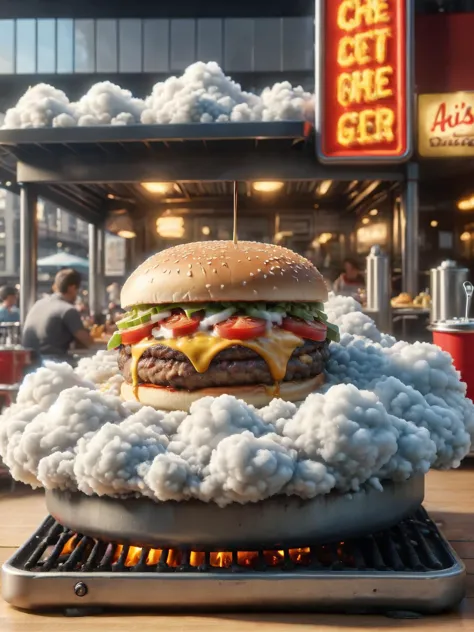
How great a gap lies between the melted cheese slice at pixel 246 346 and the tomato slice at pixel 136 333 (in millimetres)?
182

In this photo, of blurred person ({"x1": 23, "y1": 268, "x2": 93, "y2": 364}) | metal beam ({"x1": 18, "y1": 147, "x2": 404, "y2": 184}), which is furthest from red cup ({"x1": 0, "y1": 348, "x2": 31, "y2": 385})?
metal beam ({"x1": 18, "y1": 147, "x2": 404, "y2": 184})

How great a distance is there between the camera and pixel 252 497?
2.15 metres

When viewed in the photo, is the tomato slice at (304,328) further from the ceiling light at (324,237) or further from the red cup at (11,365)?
the ceiling light at (324,237)

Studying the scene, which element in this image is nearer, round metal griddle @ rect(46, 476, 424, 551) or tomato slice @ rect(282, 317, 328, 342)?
round metal griddle @ rect(46, 476, 424, 551)

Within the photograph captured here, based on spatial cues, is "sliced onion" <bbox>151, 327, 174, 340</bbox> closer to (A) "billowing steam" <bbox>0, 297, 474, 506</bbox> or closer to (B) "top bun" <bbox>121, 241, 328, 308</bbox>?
(B) "top bun" <bbox>121, 241, 328, 308</bbox>

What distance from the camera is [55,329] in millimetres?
5820

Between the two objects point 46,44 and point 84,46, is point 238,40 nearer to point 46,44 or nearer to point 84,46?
point 84,46

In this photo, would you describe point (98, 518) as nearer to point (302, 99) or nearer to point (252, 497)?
point (252, 497)

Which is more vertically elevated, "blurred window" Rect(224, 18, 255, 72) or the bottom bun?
"blurred window" Rect(224, 18, 255, 72)

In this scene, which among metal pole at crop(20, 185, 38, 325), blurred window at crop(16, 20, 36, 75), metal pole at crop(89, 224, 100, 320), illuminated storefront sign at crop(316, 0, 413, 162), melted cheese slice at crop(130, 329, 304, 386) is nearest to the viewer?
melted cheese slice at crop(130, 329, 304, 386)

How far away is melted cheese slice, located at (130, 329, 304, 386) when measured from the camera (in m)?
2.78

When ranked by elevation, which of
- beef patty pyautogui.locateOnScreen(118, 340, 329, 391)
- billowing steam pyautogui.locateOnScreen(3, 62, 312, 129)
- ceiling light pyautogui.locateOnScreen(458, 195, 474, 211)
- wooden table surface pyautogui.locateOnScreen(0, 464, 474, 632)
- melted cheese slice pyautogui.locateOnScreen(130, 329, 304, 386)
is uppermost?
billowing steam pyautogui.locateOnScreen(3, 62, 312, 129)

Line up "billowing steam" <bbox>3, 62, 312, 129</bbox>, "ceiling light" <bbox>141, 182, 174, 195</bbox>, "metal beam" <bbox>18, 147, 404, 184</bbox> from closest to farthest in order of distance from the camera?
"billowing steam" <bbox>3, 62, 312, 129</bbox> < "metal beam" <bbox>18, 147, 404, 184</bbox> < "ceiling light" <bbox>141, 182, 174, 195</bbox>

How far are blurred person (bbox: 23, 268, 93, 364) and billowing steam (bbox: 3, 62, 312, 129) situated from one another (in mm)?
2096
